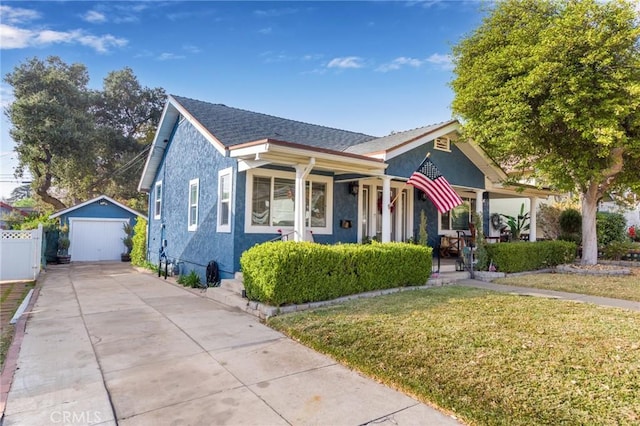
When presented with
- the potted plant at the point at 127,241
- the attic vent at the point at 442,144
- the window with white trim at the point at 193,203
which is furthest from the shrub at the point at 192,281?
the potted plant at the point at 127,241

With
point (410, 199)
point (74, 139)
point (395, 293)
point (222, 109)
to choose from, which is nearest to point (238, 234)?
point (395, 293)

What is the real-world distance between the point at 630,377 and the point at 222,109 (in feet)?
40.4

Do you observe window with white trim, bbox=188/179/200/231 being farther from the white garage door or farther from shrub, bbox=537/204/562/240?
shrub, bbox=537/204/562/240

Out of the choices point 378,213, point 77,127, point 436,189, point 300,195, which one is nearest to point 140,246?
point 378,213

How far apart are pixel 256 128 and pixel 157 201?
700cm

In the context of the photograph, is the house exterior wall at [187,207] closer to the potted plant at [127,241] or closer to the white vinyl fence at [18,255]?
the white vinyl fence at [18,255]

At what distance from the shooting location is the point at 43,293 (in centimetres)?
946

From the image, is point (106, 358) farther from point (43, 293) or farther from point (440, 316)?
point (43, 293)

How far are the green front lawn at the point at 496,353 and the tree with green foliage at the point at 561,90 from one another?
19.6ft

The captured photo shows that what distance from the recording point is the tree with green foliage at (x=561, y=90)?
9.98 m

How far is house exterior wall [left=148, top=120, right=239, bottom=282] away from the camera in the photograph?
32.7ft

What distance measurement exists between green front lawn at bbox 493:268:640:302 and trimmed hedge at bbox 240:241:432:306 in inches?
149

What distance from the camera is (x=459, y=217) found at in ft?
49.2

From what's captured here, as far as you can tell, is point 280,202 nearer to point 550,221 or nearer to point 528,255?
point 528,255
